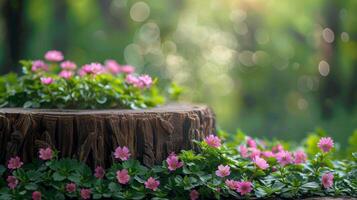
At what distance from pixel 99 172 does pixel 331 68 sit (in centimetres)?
462

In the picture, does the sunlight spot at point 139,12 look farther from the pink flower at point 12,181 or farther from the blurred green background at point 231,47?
the pink flower at point 12,181

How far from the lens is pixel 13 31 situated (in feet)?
20.1

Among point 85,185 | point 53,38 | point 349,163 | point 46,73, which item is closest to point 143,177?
point 85,185

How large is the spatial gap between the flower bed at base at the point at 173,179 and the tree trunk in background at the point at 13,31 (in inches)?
148

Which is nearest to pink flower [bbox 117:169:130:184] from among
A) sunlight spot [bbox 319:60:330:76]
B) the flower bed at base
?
the flower bed at base

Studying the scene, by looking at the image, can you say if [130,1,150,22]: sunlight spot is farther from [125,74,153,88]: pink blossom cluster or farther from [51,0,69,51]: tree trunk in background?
[125,74,153,88]: pink blossom cluster

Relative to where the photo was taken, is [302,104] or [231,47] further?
[231,47]

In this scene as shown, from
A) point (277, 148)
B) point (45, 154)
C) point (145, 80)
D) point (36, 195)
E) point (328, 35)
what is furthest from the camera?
point (328, 35)

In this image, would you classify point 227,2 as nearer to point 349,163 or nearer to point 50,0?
point 50,0

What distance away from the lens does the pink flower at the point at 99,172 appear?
2.49 meters

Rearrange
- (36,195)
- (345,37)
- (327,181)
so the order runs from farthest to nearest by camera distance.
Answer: (345,37)
(327,181)
(36,195)

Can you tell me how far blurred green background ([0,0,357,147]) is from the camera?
611cm

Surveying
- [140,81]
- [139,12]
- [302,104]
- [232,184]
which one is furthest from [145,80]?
[302,104]

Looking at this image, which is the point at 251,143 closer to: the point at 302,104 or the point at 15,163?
the point at 15,163
